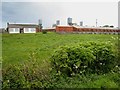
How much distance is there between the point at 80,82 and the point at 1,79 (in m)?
2.50

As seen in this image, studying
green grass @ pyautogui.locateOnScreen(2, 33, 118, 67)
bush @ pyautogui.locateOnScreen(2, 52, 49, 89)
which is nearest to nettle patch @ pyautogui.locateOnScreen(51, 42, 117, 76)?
bush @ pyautogui.locateOnScreen(2, 52, 49, 89)

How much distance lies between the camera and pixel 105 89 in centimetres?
866

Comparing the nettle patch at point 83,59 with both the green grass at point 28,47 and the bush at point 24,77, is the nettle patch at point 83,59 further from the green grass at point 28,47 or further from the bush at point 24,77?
the green grass at point 28,47

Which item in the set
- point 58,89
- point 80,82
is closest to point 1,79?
point 58,89

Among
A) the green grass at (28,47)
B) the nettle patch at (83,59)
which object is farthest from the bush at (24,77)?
the green grass at (28,47)

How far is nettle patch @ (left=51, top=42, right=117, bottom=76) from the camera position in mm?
9455

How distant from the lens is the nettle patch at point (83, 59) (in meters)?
9.46

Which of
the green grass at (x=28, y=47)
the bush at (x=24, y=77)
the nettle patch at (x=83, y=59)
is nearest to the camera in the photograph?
the bush at (x=24, y=77)

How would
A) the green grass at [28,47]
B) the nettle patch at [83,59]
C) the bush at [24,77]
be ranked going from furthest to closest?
the green grass at [28,47] < the nettle patch at [83,59] < the bush at [24,77]

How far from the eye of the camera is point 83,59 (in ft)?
31.6

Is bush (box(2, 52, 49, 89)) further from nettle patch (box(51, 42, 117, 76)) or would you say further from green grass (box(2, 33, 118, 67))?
green grass (box(2, 33, 118, 67))

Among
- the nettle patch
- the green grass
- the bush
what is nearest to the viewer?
the bush

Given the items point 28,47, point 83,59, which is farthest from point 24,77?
point 28,47

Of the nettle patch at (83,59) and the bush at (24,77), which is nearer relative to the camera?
the bush at (24,77)
